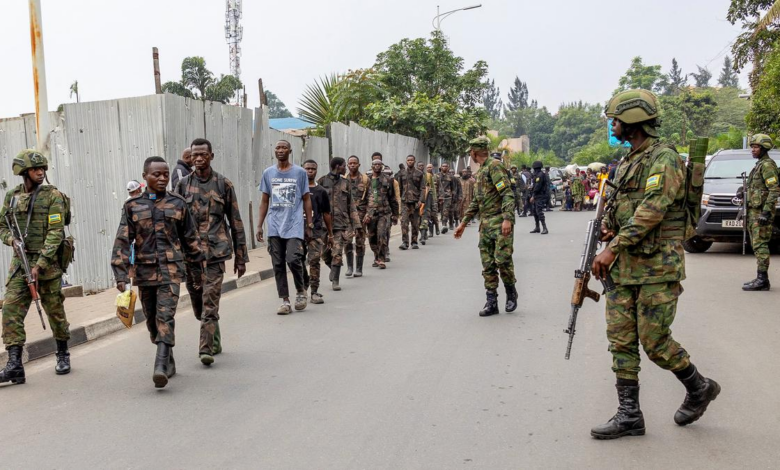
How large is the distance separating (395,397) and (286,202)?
3.63 meters

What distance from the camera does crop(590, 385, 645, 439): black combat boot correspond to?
4.41 meters

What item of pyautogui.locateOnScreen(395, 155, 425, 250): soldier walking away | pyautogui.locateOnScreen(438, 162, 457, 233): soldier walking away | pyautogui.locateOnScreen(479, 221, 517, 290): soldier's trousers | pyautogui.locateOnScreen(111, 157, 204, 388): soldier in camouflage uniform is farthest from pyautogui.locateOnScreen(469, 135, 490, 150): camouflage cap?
pyautogui.locateOnScreen(438, 162, 457, 233): soldier walking away

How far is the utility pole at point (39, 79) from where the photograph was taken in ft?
29.3

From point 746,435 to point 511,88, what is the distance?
170785mm

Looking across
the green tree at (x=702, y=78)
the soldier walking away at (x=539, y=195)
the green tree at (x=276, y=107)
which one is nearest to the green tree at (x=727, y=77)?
the green tree at (x=702, y=78)

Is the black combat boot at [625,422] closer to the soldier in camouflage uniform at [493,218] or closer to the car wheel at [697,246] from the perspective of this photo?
the soldier in camouflage uniform at [493,218]

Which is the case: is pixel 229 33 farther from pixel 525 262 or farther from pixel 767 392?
pixel 767 392

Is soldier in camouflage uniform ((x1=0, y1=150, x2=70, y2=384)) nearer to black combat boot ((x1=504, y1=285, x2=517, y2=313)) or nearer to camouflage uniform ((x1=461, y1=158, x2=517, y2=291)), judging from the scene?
camouflage uniform ((x1=461, y1=158, x2=517, y2=291))

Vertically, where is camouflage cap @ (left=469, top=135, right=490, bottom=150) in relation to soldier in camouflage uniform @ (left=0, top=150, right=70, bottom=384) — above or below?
above

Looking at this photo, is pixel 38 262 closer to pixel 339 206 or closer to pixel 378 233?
pixel 339 206

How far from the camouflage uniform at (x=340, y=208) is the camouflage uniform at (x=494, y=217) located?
2980 mm

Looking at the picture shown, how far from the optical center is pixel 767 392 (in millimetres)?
5305

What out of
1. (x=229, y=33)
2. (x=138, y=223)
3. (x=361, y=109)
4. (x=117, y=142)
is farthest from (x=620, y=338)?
(x=229, y=33)

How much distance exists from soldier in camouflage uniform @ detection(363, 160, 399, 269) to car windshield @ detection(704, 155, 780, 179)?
5.74m
